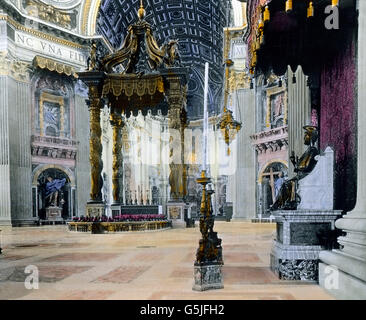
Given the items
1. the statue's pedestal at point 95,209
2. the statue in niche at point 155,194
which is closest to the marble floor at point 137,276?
the statue's pedestal at point 95,209

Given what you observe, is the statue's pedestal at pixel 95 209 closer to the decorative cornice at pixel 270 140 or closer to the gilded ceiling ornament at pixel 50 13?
the decorative cornice at pixel 270 140

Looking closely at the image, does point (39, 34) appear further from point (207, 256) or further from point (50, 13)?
point (207, 256)

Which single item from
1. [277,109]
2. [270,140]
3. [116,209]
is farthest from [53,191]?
[277,109]

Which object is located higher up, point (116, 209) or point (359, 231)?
point (359, 231)

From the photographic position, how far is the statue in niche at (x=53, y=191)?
73.4ft

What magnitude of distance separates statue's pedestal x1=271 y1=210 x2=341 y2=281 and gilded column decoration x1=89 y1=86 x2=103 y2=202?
1044cm

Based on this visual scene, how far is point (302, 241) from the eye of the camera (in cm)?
520

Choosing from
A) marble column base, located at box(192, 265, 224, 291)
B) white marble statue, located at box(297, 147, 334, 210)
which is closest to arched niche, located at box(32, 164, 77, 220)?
marble column base, located at box(192, 265, 224, 291)

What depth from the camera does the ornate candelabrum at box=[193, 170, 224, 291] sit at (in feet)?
14.8

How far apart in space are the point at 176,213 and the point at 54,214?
9149 mm

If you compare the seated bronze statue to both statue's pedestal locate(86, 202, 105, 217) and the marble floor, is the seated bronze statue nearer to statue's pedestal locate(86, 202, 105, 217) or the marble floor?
the marble floor

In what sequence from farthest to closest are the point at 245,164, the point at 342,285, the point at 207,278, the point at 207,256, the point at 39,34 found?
the point at 245,164, the point at 39,34, the point at 207,256, the point at 207,278, the point at 342,285

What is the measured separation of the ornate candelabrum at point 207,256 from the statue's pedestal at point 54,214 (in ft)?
61.5
